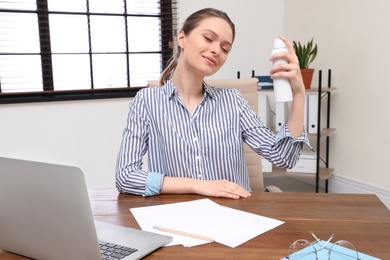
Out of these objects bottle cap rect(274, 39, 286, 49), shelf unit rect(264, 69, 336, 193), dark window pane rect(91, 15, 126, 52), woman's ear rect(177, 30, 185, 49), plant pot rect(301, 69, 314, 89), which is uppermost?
dark window pane rect(91, 15, 126, 52)

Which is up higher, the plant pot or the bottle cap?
the bottle cap

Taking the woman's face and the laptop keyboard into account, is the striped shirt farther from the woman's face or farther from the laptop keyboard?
the laptop keyboard

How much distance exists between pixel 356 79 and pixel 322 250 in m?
2.45

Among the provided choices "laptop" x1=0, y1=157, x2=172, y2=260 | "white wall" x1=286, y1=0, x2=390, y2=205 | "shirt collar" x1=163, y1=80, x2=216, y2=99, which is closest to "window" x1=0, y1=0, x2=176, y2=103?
"white wall" x1=286, y1=0, x2=390, y2=205

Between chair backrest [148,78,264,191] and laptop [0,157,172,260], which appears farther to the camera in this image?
chair backrest [148,78,264,191]

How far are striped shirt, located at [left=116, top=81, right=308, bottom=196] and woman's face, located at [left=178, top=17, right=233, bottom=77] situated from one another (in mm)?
140

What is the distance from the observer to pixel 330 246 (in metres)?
0.77

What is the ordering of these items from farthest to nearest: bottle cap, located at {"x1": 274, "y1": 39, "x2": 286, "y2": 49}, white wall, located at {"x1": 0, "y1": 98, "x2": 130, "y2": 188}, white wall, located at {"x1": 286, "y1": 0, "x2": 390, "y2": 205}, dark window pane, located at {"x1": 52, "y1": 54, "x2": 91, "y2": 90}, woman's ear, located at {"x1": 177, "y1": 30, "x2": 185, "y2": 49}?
1. dark window pane, located at {"x1": 52, "y1": 54, "x2": 91, "y2": 90}
2. white wall, located at {"x1": 0, "y1": 98, "x2": 130, "y2": 188}
3. white wall, located at {"x1": 286, "y1": 0, "x2": 390, "y2": 205}
4. woman's ear, located at {"x1": 177, "y1": 30, "x2": 185, "y2": 49}
5. bottle cap, located at {"x1": 274, "y1": 39, "x2": 286, "y2": 49}

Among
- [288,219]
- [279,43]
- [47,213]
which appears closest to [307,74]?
[279,43]

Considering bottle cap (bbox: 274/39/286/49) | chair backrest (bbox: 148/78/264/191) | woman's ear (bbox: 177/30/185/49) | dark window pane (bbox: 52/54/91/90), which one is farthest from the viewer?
dark window pane (bbox: 52/54/91/90)

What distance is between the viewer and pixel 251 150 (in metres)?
1.76

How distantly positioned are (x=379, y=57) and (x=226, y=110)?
5.75 ft

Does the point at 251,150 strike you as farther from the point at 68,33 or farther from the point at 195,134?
the point at 68,33

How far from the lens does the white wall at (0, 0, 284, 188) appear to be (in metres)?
2.87
